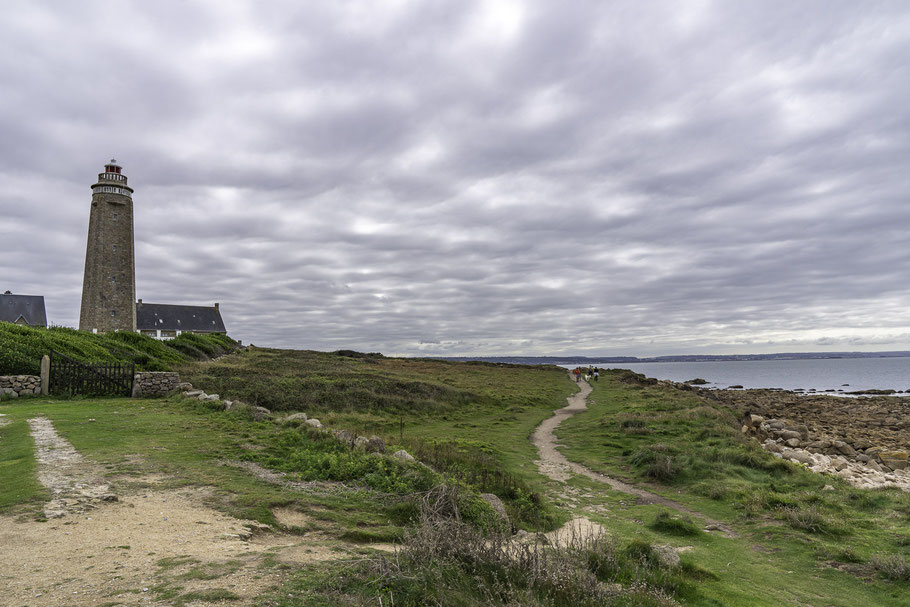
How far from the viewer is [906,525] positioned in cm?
995

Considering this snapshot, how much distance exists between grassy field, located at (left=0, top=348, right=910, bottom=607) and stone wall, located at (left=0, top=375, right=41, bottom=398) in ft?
2.06

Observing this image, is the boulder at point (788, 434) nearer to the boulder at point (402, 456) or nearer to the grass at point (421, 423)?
the grass at point (421, 423)

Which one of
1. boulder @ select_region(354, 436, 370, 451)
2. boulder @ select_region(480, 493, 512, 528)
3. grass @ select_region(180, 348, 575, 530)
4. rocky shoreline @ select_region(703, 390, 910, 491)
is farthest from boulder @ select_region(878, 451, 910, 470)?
boulder @ select_region(354, 436, 370, 451)

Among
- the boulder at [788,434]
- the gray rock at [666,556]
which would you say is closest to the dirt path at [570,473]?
the gray rock at [666,556]

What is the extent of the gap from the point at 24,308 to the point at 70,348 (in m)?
44.7

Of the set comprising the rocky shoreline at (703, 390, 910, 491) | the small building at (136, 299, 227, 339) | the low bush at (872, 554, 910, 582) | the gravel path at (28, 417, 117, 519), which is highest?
the small building at (136, 299, 227, 339)

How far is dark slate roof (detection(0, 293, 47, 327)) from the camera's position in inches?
2197

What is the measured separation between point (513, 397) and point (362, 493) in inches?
1083

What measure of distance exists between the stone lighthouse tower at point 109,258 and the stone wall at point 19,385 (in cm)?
2925

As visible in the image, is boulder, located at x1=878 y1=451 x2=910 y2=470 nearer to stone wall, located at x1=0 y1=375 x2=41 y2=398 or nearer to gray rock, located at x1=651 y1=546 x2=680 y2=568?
gray rock, located at x1=651 y1=546 x2=680 y2=568

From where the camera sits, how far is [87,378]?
21438 mm

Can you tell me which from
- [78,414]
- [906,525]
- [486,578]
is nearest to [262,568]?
[486,578]

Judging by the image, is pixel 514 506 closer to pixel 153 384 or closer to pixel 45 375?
pixel 153 384

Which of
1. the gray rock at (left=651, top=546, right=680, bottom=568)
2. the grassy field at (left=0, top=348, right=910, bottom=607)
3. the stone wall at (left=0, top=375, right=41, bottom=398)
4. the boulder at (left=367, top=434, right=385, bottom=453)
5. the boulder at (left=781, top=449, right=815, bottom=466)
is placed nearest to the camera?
the grassy field at (left=0, top=348, right=910, bottom=607)
